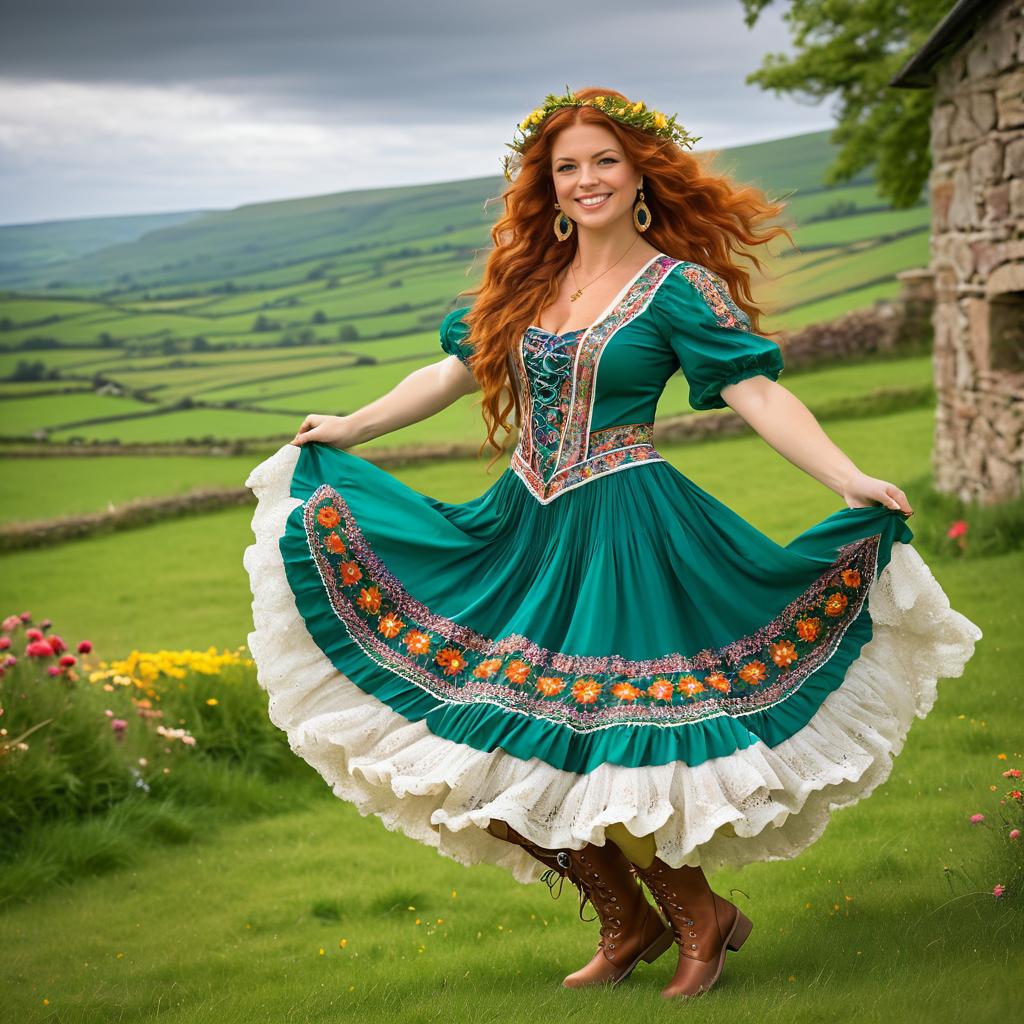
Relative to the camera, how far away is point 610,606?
351 cm

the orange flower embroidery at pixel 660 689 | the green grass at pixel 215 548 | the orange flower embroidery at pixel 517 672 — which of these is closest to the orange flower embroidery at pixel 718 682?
the orange flower embroidery at pixel 660 689

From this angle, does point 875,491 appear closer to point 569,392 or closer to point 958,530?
point 569,392

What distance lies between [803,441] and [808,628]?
52 centimetres

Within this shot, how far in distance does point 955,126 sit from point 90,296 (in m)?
11.7

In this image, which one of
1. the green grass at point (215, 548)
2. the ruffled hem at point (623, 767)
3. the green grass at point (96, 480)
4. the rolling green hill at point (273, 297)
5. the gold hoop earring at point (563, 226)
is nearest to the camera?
the ruffled hem at point (623, 767)

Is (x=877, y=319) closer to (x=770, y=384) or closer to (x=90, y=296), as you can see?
(x=90, y=296)

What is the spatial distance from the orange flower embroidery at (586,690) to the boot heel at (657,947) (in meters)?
0.99

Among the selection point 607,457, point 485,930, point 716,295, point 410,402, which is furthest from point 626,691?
point 485,930

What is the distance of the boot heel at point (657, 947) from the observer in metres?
3.95

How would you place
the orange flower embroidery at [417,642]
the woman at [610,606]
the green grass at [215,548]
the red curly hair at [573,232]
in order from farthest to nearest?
1. the green grass at [215,548]
2. the red curly hair at [573,232]
3. the orange flower embroidery at [417,642]
4. the woman at [610,606]

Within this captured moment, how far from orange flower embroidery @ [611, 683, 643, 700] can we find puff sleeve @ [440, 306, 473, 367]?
1.31m

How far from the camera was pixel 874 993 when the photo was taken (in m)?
3.47

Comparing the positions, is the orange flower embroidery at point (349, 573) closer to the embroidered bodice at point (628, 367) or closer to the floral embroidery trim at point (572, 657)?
the floral embroidery trim at point (572, 657)

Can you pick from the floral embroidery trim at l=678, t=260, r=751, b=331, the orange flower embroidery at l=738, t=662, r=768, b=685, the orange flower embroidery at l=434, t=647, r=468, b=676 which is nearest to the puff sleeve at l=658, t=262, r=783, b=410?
the floral embroidery trim at l=678, t=260, r=751, b=331
